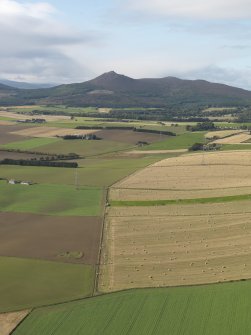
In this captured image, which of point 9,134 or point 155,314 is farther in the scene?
point 9,134

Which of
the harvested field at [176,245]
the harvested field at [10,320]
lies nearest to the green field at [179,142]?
the harvested field at [176,245]

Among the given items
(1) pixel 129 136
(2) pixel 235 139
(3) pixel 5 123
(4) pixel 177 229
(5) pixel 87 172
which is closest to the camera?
(4) pixel 177 229

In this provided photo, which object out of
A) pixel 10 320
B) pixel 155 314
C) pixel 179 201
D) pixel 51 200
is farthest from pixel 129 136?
pixel 10 320

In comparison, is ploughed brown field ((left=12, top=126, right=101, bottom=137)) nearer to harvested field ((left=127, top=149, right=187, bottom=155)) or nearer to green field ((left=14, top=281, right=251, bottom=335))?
harvested field ((left=127, top=149, right=187, bottom=155))

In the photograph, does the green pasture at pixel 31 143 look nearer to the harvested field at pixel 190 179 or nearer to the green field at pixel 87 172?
the green field at pixel 87 172

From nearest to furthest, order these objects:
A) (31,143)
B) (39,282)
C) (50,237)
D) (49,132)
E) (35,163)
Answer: (39,282) < (50,237) < (35,163) < (31,143) < (49,132)

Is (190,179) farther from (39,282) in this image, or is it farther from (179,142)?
(179,142)

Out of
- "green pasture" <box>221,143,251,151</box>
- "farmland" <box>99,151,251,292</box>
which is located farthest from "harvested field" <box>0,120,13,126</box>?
"farmland" <box>99,151,251,292</box>

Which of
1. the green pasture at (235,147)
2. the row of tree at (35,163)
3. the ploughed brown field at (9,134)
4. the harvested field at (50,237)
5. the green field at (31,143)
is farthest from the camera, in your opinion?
the ploughed brown field at (9,134)

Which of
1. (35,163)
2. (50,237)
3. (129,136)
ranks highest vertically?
(129,136)
